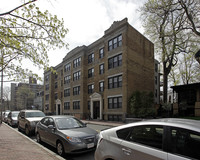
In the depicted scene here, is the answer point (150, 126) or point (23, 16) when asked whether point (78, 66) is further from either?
point (150, 126)

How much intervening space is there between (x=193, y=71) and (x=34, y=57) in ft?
122

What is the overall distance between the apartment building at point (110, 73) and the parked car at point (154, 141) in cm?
1867

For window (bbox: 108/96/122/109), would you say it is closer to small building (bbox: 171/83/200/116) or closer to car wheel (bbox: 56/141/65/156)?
small building (bbox: 171/83/200/116)

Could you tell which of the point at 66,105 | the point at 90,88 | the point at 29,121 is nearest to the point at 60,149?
the point at 29,121

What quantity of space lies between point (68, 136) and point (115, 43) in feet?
68.1

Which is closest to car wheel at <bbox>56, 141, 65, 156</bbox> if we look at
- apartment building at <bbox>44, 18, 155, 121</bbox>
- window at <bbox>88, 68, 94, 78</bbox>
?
apartment building at <bbox>44, 18, 155, 121</bbox>

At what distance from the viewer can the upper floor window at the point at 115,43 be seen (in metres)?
24.2

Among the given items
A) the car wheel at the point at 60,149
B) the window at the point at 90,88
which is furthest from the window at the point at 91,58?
the car wheel at the point at 60,149

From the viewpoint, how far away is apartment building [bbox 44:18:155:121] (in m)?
23.1

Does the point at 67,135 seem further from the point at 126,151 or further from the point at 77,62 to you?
the point at 77,62

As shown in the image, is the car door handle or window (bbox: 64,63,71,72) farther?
window (bbox: 64,63,71,72)

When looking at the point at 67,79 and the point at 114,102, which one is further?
the point at 67,79

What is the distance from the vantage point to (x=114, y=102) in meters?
23.9

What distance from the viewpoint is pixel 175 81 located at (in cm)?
3953
